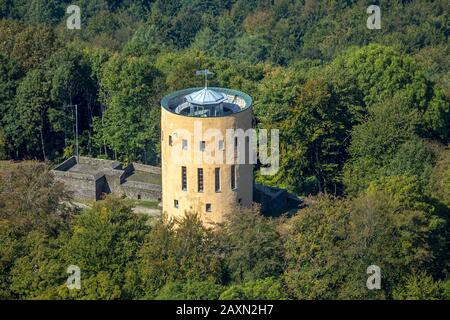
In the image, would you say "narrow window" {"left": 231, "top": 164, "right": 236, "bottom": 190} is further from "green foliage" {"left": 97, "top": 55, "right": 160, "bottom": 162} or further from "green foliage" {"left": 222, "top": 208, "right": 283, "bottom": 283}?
"green foliage" {"left": 97, "top": 55, "right": 160, "bottom": 162}

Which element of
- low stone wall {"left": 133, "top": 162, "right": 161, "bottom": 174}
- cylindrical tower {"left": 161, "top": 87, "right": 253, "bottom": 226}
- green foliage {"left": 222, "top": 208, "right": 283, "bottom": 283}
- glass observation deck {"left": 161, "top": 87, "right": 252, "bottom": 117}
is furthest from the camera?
low stone wall {"left": 133, "top": 162, "right": 161, "bottom": 174}

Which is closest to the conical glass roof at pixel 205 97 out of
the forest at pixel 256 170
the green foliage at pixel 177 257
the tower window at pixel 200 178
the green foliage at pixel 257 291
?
the tower window at pixel 200 178

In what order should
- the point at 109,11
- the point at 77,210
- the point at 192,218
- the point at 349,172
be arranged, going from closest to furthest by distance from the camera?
the point at 192,218
the point at 77,210
the point at 349,172
the point at 109,11

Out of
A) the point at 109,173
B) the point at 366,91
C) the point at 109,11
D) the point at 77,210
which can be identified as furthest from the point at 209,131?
the point at 109,11

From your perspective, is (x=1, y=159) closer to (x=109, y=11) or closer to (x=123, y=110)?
(x=123, y=110)

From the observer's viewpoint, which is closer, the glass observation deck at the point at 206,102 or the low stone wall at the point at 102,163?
the glass observation deck at the point at 206,102

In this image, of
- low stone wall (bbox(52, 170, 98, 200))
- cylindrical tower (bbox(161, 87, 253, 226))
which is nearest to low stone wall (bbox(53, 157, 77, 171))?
low stone wall (bbox(52, 170, 98, 200))

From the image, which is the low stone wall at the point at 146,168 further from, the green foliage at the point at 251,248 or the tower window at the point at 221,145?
the green foliage at the point at 251,248
